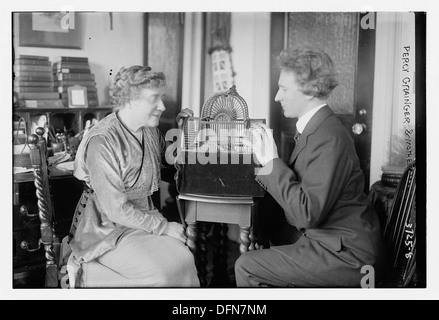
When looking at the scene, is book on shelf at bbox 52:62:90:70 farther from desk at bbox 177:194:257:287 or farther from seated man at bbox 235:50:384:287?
seated man at bbox 235:50:384:287

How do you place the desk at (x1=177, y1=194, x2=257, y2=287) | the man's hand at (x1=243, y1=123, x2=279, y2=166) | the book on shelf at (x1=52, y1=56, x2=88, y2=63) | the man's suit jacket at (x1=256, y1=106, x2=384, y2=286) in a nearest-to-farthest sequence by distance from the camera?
the man's suit jacket at (x1=256, y1=106, x2=384, y2=286), the man's hand at (x1=243, y1=123, x2=279, y2=166), the desk at (x1=177, y1=194, x2=257, y2=287), the book on shelf at (x1=52, y1=56, x2=88, y2=63)

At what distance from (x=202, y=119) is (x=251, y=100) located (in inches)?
12.6

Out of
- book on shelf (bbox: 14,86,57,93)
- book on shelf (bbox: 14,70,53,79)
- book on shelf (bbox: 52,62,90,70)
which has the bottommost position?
book on shelf (bbox: 14,86,57,93)

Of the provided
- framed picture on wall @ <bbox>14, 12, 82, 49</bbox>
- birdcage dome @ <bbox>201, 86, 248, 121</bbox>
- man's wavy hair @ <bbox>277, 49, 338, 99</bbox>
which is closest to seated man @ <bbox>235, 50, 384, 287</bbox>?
man's wavy hair @ <bbox>277, 49, 338, 99</bbox>

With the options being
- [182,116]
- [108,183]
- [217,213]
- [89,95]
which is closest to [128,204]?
[108,183]

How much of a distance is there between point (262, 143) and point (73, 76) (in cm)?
95

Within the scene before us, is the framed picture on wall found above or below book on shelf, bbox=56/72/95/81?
above

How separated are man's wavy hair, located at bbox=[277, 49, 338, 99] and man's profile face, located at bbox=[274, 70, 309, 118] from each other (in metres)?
0.02

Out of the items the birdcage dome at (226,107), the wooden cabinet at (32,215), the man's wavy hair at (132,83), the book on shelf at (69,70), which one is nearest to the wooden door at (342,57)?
the birdcage dome at (226,107)

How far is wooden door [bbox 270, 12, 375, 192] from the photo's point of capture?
2240mm

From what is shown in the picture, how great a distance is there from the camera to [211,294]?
2.15 metres

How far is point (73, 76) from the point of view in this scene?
87.2 inches

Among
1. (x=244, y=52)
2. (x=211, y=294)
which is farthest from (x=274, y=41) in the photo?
(x=211, y=294)
